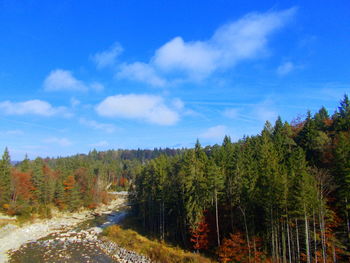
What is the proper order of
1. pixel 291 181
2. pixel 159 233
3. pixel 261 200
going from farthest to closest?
pixel 159 233, pixel 261 200, pixel 291 181

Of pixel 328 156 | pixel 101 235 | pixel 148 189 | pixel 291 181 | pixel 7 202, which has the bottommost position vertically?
pixel 101 235

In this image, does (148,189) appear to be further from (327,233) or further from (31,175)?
(31,175)

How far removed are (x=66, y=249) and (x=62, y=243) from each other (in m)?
4.88

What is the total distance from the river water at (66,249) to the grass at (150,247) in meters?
3.71

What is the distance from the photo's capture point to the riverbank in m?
45.9

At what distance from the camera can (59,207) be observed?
74688 millimetres

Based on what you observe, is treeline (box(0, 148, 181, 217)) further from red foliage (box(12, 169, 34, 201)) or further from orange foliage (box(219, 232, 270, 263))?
orange foliage (box(219, 232, 270, 263))

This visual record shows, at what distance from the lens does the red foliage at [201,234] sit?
1427 inches

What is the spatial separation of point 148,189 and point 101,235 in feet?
46.8

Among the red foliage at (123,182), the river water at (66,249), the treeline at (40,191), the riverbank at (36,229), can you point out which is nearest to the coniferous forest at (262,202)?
the treeline at (40,191)

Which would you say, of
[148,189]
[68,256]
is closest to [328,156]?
[148,189]

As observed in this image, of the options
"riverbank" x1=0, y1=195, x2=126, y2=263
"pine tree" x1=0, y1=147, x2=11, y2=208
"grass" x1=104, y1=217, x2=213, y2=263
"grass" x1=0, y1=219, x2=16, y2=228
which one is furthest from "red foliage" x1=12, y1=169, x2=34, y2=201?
"grass" x1=104, y1=217, x2=213, y2=263

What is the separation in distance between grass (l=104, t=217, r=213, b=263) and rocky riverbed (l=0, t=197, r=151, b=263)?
1435mm

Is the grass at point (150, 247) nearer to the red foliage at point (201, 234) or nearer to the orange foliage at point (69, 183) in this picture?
the red foliage at point (201, 234)
